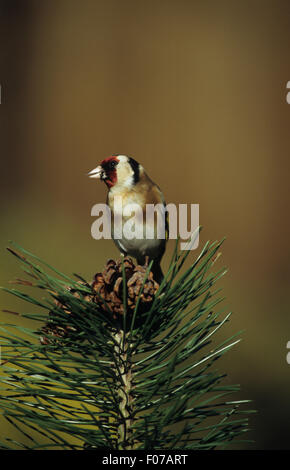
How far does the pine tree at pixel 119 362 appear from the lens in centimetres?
39

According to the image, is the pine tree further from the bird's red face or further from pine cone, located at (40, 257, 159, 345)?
the bird's red face

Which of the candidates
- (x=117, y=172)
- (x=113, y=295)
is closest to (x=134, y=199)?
(x=117, y=172)

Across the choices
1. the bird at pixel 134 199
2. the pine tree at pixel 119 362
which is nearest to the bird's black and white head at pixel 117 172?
the bird at pixel 134 199

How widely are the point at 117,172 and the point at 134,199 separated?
6cm

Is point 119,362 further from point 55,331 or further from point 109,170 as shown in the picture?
point 109,170

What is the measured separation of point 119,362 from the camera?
1.41 ft

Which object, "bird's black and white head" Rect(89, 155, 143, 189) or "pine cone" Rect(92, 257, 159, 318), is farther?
"bird's black and white head" Rect(89, 155, 143, 189)

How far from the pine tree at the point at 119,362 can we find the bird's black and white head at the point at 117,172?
0.39 meters

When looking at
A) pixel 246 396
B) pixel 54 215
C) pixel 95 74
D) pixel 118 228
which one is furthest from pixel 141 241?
pixel 95 74

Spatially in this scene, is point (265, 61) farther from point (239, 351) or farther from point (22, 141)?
point (239, 351)

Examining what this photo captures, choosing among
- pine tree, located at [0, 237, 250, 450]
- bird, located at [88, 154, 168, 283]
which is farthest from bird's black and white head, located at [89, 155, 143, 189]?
pine tree, located at [0, 237, 250, 450]

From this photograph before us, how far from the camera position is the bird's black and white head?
0.83m

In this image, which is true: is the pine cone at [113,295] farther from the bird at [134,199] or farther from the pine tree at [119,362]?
the bird at [134,199]

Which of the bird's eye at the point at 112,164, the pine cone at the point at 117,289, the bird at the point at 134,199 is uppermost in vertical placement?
the bird's eye at the point at 112,164
